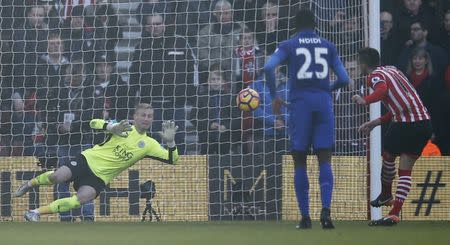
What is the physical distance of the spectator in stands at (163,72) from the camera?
14.5 m

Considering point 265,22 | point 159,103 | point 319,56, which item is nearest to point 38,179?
point 159,103

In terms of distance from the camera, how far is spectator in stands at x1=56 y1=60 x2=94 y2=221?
14.6 m

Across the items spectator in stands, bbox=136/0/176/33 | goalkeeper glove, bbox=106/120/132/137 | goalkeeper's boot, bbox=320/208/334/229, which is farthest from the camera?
spectator in stands, bbox=136/0/176/33

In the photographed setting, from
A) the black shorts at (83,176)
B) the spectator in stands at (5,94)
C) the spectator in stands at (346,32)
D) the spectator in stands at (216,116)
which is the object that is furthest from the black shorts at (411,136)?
the spectator in stands at (5,94)

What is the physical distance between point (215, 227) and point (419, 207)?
144 inches

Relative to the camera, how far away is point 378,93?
10805 mm

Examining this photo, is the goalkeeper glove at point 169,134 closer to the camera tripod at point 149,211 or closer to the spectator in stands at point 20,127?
the camera tripod at point 149,211

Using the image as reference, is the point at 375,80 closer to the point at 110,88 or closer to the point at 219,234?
the point at 219,234

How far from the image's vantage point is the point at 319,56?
10.4 meters

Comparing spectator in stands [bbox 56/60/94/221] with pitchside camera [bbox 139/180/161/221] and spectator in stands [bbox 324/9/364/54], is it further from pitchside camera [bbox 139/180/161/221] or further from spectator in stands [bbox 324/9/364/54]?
spectator in stands [bbox 324/9/364/54]

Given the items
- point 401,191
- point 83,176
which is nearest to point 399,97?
point 401,191

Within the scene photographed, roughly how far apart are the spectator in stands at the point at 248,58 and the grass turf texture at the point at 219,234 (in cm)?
295

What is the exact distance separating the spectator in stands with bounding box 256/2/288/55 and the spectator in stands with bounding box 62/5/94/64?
2.16 metres

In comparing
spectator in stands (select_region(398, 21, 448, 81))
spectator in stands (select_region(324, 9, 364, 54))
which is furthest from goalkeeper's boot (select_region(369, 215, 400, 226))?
spectator in stands (select_region(398, 21, 448, 81))
